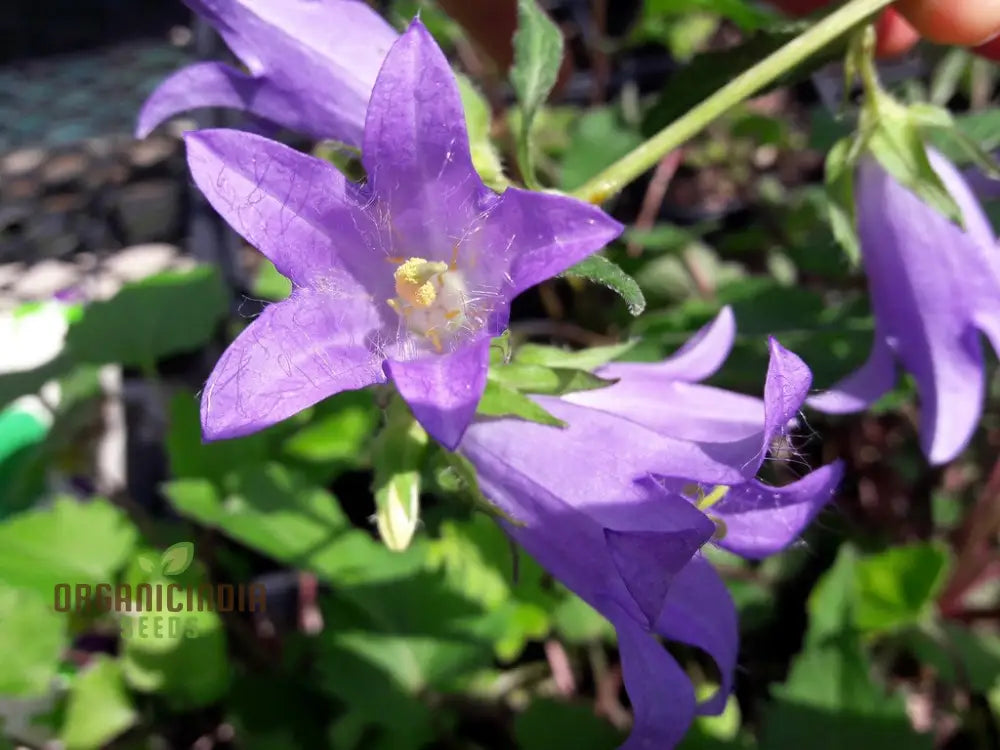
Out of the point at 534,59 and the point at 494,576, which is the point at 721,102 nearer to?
the point at 534,59

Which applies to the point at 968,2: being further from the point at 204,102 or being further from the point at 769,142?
the point at 769,142

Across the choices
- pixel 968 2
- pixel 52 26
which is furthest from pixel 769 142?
pixel 52 26

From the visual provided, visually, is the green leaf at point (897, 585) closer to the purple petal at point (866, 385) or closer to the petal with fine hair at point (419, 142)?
the purple petal at point (866, 385)

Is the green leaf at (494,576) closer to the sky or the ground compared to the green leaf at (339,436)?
closer to the ground

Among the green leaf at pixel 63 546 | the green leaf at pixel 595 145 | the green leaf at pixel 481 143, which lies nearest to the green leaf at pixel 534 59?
the green leaf at pixel 481 143

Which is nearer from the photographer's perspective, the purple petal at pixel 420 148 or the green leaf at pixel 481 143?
the purple petal at pixel 420 148
